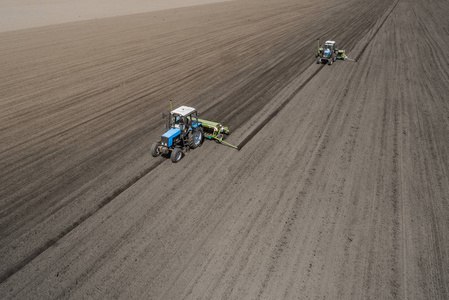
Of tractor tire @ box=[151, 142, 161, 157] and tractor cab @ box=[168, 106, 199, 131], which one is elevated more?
tractor cab @ box=[168, 106, 199, 131]

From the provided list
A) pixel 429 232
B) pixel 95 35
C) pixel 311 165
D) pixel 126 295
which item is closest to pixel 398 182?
pixel 429 232

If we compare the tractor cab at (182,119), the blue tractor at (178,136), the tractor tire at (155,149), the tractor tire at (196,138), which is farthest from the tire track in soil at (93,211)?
the tractor cab at (182,119)

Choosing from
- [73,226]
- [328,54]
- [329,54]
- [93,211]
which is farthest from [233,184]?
[329,54]

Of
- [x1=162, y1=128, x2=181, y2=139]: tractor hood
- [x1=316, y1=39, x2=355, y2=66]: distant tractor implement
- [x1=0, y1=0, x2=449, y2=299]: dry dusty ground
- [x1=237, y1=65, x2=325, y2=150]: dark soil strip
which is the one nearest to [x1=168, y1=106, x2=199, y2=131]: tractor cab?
[x1=162, y1=128, x2=181, y2=139]: tractor hood

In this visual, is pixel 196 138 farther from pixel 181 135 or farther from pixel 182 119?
pixel 182 119

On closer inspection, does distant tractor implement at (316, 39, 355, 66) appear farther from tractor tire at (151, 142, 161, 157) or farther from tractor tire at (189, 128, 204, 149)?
tractor tire at (151, 142, 161, 157)

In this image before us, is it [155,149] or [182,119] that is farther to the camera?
[155,149]

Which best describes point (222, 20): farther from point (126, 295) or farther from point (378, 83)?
point (126, 295)
